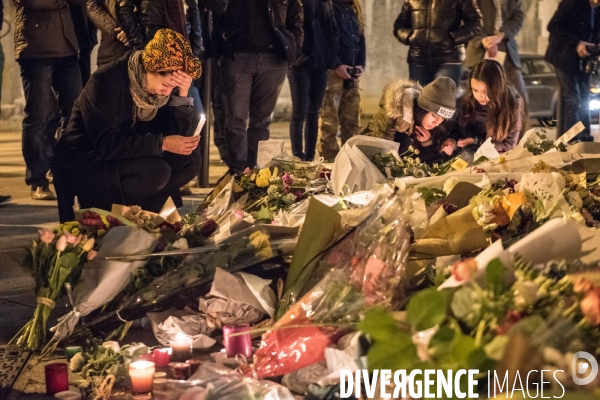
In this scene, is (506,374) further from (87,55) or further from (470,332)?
(87,55)

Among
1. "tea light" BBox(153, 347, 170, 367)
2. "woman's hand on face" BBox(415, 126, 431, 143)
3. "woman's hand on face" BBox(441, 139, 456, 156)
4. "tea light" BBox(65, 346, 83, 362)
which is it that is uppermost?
"woman's hand on face" BBox(415, 126, 431, 143)

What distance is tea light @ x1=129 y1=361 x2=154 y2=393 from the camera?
3.32 metres

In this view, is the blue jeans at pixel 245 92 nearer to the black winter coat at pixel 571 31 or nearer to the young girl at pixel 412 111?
the young girl at pixel 412 111

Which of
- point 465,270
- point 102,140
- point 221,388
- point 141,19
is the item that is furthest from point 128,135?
point 465,270

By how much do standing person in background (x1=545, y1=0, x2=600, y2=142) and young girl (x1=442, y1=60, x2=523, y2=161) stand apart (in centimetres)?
285

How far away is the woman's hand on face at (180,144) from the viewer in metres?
5.23

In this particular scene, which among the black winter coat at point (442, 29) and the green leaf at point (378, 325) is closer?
the green leaf at point (378, 325)

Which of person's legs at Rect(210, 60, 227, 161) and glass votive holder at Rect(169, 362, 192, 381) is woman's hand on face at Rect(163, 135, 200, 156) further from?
person's legs at Rect(210, 60, 227, 161)

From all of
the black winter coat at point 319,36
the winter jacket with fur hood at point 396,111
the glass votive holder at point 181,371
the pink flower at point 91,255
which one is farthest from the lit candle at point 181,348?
the black winter coat at point 319,36

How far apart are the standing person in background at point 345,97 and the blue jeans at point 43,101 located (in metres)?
2.43

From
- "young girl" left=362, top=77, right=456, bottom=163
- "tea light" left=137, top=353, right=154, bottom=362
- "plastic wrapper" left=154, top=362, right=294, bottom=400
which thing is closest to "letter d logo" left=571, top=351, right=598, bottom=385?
"plastic wrapper" left=154, top=362, right=294, bottom=400

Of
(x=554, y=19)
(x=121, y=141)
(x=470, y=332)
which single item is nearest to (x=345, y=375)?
(x=470, y=332)

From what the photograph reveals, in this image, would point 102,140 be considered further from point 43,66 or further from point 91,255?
point 43,66

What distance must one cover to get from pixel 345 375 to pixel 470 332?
672 millimetres
